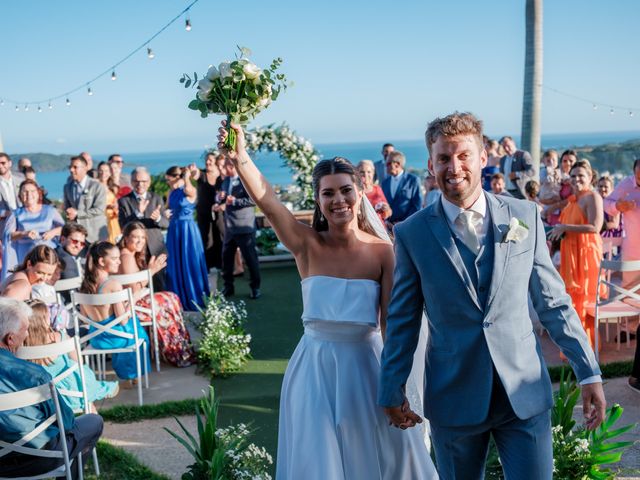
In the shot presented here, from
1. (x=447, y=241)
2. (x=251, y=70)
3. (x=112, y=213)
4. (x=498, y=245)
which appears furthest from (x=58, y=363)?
(x=112, y=213)

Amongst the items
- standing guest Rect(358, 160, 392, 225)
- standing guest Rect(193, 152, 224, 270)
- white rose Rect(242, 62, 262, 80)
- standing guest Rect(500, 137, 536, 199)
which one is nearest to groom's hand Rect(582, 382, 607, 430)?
white rose Rect(242, 62, 262, 80)

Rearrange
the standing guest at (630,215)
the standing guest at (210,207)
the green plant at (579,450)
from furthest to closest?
the standing guest at (210,207), the standing guest at (630,215), the green plant at (579,450)

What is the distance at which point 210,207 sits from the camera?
34.2ft

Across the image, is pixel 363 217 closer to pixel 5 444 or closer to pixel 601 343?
pixel 5 444

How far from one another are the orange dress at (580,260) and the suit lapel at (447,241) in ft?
13.7

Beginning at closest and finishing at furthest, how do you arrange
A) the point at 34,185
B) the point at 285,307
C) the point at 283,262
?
1. the point at 34,185
2. the point at 285,307
3. the point at 283,262

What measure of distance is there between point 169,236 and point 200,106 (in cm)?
587

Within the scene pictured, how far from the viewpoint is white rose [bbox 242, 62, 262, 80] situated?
9.50ft

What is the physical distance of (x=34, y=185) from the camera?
7.94m

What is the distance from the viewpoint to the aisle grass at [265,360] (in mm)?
5195

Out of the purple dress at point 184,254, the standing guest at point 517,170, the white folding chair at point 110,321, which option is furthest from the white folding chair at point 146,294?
the standing guest at point 517,170

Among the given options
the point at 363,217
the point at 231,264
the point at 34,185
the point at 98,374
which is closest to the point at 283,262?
the point at 231,264

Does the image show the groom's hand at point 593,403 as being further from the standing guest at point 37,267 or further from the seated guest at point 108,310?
the standing guest at point 37,267

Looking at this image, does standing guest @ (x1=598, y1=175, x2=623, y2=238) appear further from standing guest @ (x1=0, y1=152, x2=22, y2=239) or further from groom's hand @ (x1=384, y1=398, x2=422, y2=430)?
standing guest @ (x1=0, y1=152, x2=22, y2=239)
